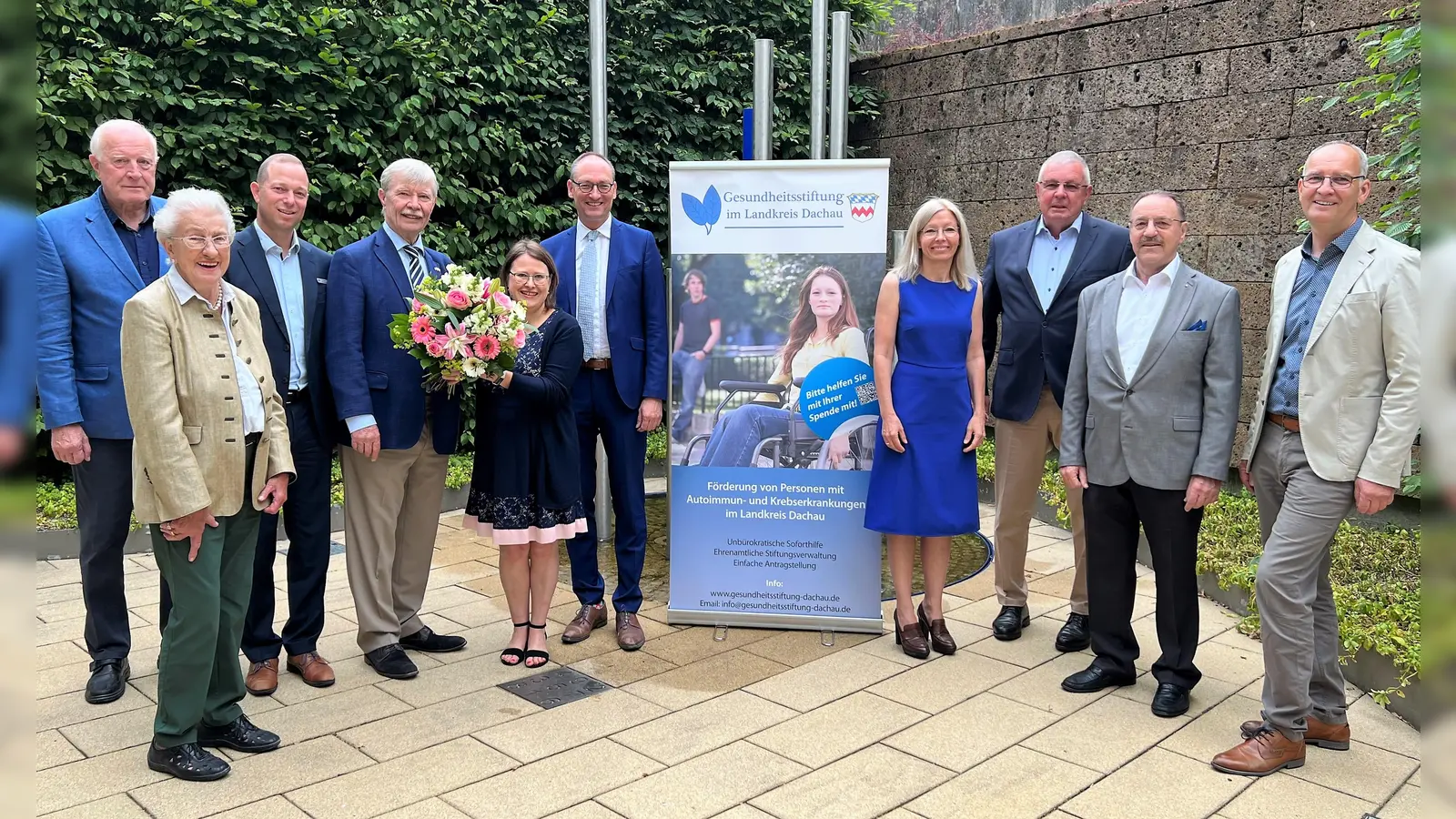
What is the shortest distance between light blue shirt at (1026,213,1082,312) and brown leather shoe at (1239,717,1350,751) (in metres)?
1.83

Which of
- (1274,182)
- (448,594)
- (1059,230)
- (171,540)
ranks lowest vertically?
(448,594)

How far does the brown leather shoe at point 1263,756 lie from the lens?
312 cm

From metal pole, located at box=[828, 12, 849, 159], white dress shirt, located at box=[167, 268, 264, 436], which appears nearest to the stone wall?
metal pole, located at box=[828, 12, 849, 159]

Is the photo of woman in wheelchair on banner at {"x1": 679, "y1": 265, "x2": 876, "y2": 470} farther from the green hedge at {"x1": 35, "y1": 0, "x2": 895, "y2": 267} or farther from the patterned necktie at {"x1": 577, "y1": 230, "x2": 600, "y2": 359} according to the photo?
the green hedge at {"x1": 35, "y1": 0, "x2": 895, "y2": 267}

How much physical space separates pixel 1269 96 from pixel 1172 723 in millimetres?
4190

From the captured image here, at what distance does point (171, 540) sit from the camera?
9.92 ft

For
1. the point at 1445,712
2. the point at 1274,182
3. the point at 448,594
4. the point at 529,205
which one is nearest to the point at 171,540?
the point at 448,594

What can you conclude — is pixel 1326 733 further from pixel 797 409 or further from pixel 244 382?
pixel 244 382

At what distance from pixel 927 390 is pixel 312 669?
105 inches

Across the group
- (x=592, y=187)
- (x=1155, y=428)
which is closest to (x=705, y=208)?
(x=592, y=187)

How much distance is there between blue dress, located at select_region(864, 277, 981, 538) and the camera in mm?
4156

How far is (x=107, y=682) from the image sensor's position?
12.1 ft

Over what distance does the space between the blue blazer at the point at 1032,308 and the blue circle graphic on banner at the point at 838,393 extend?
1.84ft

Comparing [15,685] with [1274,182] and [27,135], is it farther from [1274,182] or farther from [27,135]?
[1274,182]
